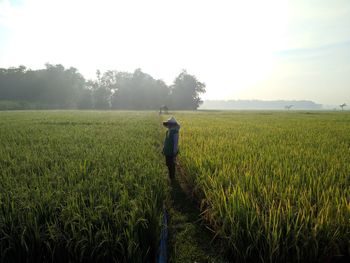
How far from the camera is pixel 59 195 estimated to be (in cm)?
309

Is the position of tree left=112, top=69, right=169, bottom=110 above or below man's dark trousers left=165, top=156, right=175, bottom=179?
above

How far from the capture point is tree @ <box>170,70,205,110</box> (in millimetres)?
73875

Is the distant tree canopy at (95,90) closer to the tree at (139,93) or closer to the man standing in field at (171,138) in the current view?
the tree at (139,93)

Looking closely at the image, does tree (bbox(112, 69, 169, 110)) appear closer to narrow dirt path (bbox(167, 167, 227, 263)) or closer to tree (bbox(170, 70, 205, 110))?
tree (bbox(170, 70, 205, 110))

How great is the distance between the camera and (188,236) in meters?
3.18

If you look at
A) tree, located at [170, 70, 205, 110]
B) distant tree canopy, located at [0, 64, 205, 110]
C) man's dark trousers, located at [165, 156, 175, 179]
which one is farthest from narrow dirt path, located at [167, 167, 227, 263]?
tree, located at [170, 70, 205, 110]

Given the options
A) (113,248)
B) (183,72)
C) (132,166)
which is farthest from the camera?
(183,72)

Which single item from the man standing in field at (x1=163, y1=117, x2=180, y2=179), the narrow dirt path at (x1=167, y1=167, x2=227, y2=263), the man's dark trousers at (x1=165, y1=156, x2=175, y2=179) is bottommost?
the narrow dirt path at (x1=167, y1=167, x2=227, y2=263)

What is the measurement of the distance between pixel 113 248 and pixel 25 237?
856 mm

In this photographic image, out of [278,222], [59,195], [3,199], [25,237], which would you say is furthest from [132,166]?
[278,222]

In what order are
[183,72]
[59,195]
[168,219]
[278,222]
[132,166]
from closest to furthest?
[278,222], [59,195], [168,219], [132,166], [183,72]

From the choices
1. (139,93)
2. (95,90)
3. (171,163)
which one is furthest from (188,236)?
(95,90)

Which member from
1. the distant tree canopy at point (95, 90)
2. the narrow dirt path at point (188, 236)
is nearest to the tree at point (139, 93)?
the distant tree canopy at point (95, 90)

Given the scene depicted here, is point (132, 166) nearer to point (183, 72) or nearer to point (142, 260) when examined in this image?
point (142, 260)
